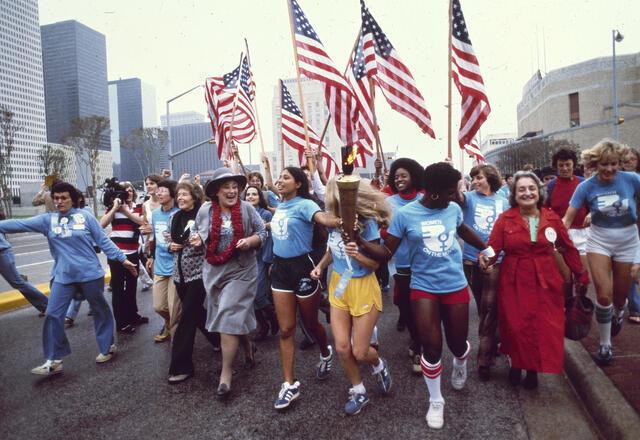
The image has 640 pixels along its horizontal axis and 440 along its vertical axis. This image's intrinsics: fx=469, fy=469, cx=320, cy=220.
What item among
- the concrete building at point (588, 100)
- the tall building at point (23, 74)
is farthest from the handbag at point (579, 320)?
the tall building at point (23, 74)

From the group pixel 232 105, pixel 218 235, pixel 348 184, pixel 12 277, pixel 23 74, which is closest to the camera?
pixel 348 184

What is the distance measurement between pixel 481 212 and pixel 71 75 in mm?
98732

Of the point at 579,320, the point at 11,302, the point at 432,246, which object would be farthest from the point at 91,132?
the point at 579,320

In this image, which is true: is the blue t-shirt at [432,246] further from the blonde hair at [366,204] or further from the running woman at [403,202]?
the running woman at [403,202]

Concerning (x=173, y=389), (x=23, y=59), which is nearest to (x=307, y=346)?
(x=173, y=389)

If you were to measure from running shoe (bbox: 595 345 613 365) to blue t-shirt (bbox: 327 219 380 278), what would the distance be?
7.70 ft

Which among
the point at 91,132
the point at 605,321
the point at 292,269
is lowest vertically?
the point at 605,321

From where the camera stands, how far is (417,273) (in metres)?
3.58

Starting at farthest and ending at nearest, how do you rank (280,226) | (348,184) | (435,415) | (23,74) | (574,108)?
1. (23,74)
2. (574,108)
3. (280,226)
4. (435,415)
5. (348,184)

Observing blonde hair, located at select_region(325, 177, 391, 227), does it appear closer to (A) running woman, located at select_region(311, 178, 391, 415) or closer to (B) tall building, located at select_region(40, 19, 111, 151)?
(A) running woman, located at select_region(311, 178, 391, 415)

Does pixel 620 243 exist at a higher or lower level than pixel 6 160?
lower

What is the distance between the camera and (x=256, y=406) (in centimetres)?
384

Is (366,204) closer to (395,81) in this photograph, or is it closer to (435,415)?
(435,415)

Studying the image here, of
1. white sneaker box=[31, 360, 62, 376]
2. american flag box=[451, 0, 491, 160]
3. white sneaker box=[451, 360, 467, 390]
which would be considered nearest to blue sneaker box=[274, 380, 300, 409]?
white sneaker box=[451, 360, 467, 390]
